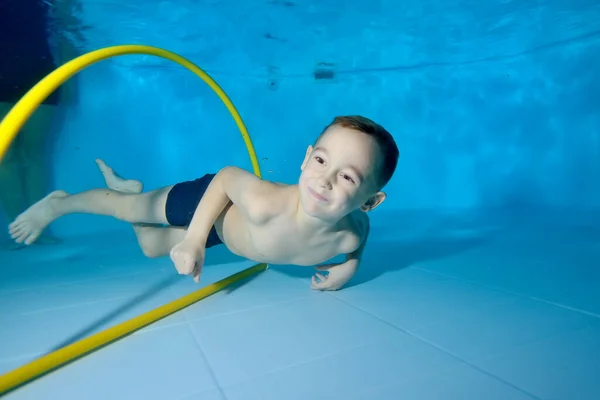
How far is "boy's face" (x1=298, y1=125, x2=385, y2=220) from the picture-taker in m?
2.17

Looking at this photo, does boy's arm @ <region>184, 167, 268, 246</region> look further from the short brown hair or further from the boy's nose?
the short brown hair

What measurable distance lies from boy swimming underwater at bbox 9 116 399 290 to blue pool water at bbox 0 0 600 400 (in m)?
0.39

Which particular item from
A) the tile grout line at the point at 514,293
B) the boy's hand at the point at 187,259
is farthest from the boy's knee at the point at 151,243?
the tile grout line at the point at 514,293

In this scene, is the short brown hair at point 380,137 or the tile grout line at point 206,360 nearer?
the tile grout line at point 206,360

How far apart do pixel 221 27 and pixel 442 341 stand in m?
9.07

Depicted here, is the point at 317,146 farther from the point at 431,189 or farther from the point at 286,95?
the point at 286,95

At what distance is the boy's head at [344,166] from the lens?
217cm

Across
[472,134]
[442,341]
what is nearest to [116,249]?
[442,341]

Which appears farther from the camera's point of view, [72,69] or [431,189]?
[431,189]

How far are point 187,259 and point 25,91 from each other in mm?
5841

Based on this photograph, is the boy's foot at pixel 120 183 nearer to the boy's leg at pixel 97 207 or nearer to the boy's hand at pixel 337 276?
the boy's leg at pixel 97 207

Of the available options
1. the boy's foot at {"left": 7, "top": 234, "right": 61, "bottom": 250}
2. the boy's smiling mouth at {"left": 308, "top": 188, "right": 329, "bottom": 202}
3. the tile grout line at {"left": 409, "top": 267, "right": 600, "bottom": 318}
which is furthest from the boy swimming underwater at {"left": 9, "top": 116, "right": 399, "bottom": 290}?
the boy's foot at {"left": 7, "top": 234, "right": 61, "bottom": 250}

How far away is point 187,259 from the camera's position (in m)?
2.28

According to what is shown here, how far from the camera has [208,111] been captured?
11414 millimetres
